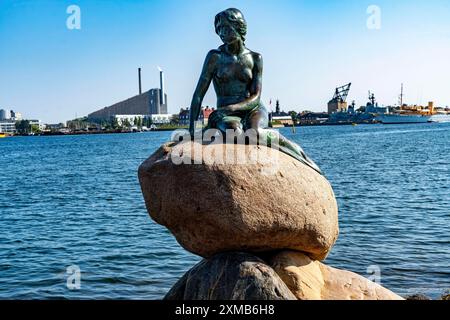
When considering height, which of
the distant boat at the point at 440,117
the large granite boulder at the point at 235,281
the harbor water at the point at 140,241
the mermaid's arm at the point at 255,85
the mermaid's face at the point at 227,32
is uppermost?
the mermaid's face at the point at 227,32

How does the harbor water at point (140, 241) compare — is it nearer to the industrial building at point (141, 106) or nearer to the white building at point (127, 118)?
the white building at point (127, 118)

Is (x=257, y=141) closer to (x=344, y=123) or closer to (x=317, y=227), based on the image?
(x=317, y=227)

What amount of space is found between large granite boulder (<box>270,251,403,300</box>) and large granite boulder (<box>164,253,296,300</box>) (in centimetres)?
36

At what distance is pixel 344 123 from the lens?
148875 mm

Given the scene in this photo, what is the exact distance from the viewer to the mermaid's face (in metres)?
7.59

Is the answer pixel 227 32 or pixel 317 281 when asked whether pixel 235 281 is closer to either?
pixel 317 281

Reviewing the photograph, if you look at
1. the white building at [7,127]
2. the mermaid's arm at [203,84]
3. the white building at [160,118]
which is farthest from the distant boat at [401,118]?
the mermaid's arm at [203,84]

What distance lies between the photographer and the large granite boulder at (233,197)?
21.9ft

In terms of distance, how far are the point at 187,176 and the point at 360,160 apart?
33.9m

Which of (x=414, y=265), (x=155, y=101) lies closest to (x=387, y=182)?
(x=414, y=265)

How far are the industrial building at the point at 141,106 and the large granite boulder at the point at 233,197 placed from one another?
527ft

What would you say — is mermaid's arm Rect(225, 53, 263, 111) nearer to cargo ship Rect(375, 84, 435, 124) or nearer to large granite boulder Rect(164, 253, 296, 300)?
large granite boulder Rect(164, 253, 296, 300)

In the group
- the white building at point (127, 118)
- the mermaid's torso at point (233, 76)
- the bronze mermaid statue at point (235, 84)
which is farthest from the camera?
the white building at point (127, 118)

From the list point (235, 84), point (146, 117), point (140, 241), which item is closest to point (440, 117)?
point (146, 117)
